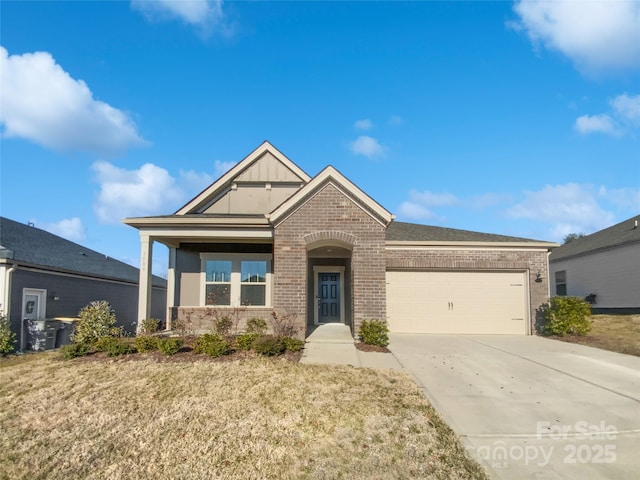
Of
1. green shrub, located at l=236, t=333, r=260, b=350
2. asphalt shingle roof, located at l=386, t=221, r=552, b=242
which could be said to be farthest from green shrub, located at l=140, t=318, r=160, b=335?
asphalt shingle roof, located at l=386, t=221, r=552, b=242

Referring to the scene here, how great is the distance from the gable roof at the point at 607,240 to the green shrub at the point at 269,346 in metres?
17.5

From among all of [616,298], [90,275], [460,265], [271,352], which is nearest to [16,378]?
[271,352]

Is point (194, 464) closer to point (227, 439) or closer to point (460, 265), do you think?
point (227, 439)

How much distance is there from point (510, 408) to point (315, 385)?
3.15 meters

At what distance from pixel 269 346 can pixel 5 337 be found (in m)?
7.87

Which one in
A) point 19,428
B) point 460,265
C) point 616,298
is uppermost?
A: point 460,265

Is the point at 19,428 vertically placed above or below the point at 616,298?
below

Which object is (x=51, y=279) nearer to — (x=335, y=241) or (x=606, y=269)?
(x=335, y=241)

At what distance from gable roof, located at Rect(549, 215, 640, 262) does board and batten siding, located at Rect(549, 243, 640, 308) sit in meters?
0.26

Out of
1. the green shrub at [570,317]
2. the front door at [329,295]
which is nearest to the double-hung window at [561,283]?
the green shrub at [570,317]

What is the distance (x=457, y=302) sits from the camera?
43.1ft

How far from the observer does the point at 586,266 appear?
832 inches

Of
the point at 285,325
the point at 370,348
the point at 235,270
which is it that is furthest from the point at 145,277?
the point at 370,348

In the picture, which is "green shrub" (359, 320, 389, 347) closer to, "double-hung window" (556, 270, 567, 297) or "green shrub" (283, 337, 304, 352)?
"green shrub" (283, 337, 304, 352)
